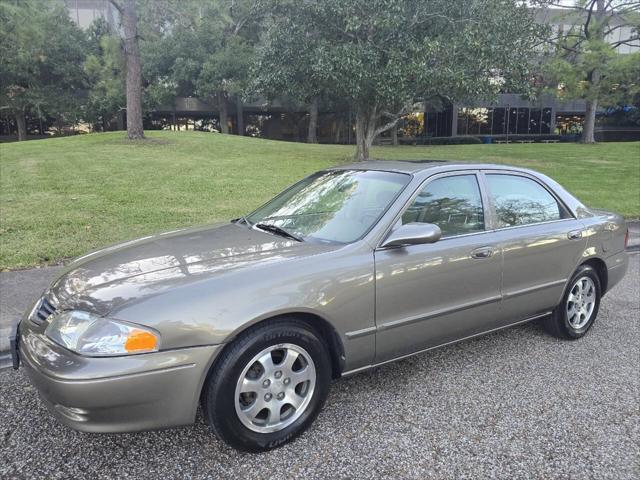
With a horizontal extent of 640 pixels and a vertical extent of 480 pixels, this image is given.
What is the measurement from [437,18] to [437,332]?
12425mm

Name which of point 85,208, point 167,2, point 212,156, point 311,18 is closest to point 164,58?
point 167,2

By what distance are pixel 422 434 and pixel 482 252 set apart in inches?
52.2

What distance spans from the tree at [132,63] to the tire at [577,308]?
654 inches

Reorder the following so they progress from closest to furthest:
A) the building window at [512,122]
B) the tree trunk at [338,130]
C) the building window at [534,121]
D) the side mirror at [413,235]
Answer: the side mirror at [413,235], the tree trunk at [338,130], the building window at [512,122], the building window at [534,121]

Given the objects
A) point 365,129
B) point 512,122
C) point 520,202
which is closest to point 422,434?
point 520,202

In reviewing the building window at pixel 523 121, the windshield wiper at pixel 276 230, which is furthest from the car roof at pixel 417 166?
the building window at pixel 523 121

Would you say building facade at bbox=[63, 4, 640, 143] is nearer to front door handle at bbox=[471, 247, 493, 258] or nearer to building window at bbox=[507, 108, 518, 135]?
building window at bbox=[507, 108, 518, 135]

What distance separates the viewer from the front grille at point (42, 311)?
272 cm

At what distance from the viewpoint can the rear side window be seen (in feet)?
12.6

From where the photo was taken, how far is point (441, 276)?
3.31 metres

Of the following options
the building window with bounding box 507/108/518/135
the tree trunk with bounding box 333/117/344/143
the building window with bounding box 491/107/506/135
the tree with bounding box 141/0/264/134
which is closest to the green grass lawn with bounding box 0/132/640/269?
the tree with bounding box 141/0/264/134

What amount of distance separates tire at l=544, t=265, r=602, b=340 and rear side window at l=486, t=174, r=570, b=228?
56 centimetres

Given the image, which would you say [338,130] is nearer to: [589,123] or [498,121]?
[498,121]

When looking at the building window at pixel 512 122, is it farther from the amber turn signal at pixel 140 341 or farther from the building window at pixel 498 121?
the amber turn signal at pixel 140 341
